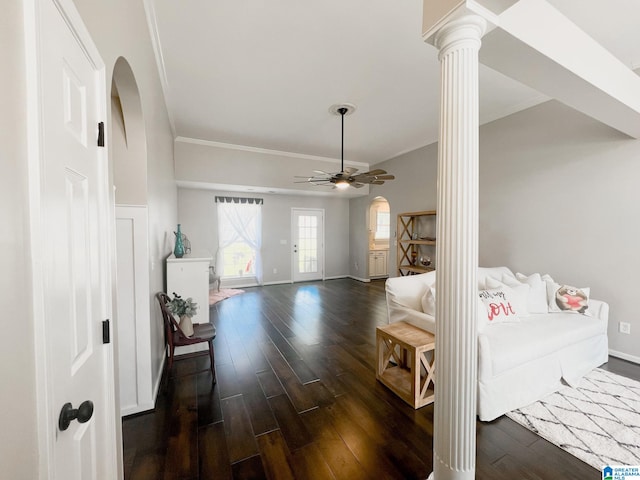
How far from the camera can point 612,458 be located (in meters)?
1.59

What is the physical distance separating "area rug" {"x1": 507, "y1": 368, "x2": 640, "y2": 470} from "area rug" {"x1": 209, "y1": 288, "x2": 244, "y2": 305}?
189 inches

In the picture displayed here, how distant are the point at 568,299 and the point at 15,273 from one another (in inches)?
165

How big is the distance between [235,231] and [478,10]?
5.92 meters

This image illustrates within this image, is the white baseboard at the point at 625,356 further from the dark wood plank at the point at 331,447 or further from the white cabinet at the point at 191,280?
the white cabinet at the point at 191,280

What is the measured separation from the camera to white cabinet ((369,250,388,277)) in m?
7.11

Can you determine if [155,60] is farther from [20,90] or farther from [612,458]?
[612,458]

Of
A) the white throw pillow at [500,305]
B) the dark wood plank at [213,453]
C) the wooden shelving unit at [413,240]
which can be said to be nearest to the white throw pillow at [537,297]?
the white throw pillow at [500,305]

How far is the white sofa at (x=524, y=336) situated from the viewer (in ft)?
6.39

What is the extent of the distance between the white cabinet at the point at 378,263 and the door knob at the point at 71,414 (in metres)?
6.59

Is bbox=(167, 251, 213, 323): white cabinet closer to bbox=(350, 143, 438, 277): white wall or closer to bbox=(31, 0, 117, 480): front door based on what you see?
bbox=(31, 0, 117, 480): front door

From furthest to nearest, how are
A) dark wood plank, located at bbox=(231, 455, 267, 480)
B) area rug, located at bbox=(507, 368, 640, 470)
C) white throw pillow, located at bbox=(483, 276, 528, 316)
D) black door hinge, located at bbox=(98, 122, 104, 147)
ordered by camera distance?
white throw pillow, located at bbox=(483, 276, 528, 316) → area rug, located at bbox=(507, 368, 640, 470) → dark wood plank, located at bbox=(231, 455, 267, 480) → black door hinge, located at bbox=(98, 122, 104, 147)

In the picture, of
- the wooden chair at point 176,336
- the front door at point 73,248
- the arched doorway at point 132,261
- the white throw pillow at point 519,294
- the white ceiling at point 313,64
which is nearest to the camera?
the front door at point 73,248

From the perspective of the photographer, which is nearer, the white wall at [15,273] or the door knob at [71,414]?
the white wall at [15,273]

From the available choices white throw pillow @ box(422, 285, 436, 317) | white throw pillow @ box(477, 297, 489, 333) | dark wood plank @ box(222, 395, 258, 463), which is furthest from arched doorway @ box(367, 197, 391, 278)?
dark wood plank @ box(222, 395, 258, 463)
